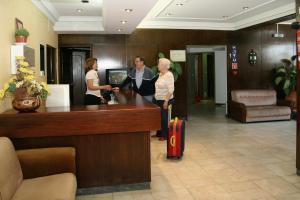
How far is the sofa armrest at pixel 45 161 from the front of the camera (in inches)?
110

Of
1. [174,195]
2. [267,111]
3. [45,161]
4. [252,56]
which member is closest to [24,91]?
[45,161]

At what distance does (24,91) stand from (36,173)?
83cm

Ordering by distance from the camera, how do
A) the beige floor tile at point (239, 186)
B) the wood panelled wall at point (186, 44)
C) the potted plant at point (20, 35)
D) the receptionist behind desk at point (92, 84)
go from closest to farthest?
the beige floor tile at point (239, 186) < the potted plant at point (20, 35) < the receptionist behind desk at point (92, 84) < the wood panelled wall at point (186, 44)

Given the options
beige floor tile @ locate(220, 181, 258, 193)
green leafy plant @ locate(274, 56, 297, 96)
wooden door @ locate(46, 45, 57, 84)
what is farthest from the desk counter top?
green leafy plant @ locate(274, 56, 297, 96)

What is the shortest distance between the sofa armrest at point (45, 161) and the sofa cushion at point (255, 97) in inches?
234

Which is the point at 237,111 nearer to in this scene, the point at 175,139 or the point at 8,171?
the point at 175,139

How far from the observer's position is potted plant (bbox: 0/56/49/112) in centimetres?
296

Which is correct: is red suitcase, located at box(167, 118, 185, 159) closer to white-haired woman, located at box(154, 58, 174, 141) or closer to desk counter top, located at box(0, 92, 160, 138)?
white-haired woman, located at box(154, 58, 174, 141)

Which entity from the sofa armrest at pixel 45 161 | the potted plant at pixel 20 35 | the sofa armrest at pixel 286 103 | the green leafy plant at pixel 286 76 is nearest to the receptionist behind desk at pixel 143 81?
the potted plant at pixel 20 35

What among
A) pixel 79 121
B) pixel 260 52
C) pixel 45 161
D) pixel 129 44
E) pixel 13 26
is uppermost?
pixel 129 44

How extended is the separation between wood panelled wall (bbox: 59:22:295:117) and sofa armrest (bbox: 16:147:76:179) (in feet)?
17.1

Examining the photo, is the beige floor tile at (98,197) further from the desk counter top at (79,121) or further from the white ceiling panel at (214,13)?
the white ceiling panel at (214,13)

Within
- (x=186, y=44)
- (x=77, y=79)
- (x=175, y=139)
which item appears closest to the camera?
(x=175, y=139)

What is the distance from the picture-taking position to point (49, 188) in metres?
2.39
